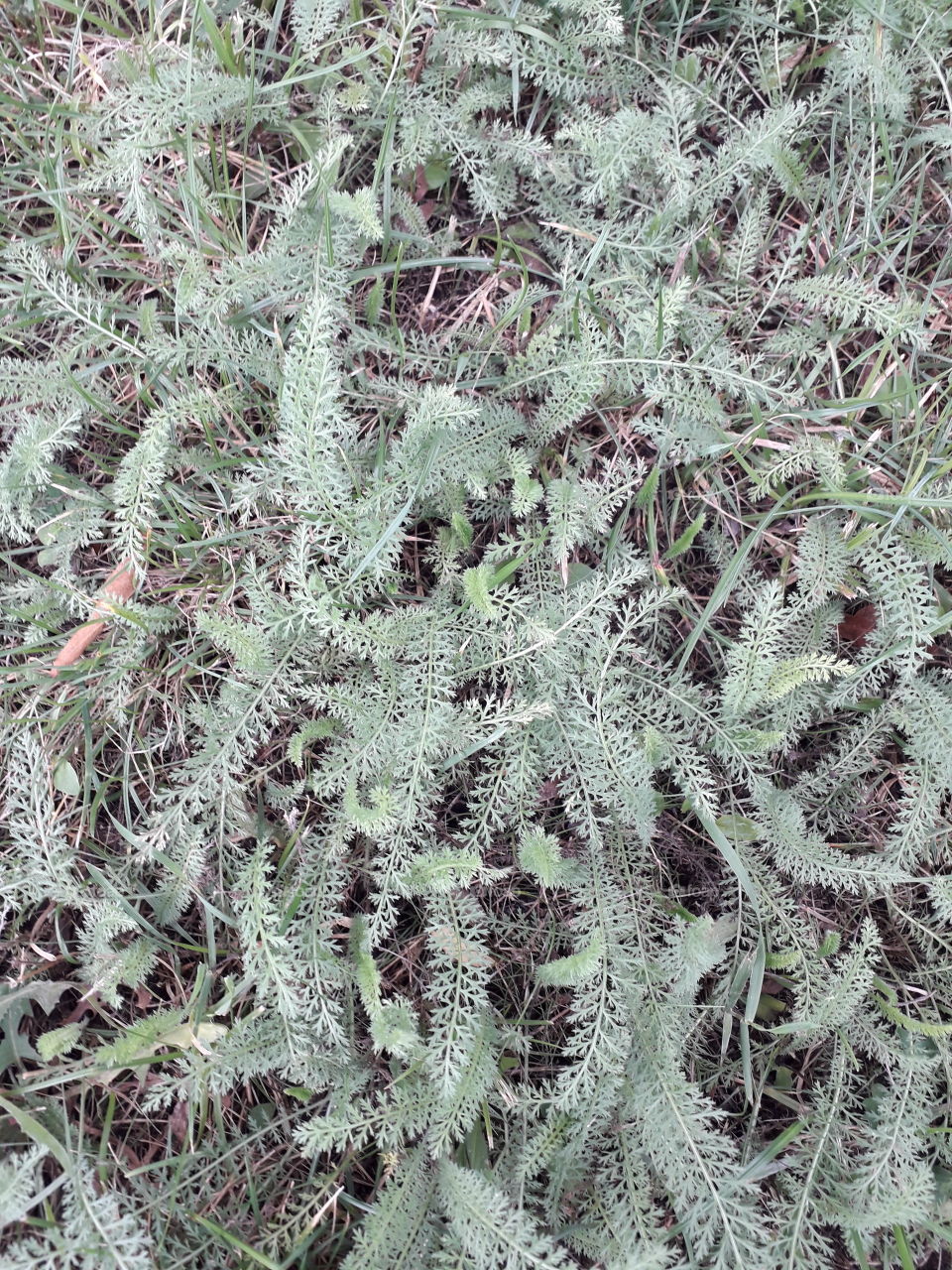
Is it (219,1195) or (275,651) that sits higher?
(275,651)

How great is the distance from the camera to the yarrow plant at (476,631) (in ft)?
7.04

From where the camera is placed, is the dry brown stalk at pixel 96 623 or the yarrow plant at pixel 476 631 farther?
the dry brown stalk at pixel 96 623

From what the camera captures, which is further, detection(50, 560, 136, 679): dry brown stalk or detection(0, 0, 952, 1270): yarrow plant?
detection(50, 560, 136, 679): dry brown stalk

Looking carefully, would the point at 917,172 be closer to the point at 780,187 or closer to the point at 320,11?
the point at 780,187

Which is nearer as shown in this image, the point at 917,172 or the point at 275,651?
the point at 275,651

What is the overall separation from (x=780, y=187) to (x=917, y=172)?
16.3 inches

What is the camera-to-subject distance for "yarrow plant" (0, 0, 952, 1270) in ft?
7.04

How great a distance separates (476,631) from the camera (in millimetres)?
2291

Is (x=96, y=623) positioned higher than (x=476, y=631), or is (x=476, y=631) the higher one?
(x=476, y=631)

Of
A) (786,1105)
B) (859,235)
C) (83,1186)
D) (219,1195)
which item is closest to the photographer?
(83,1186)

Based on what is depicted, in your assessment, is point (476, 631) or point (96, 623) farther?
point (96, 623)

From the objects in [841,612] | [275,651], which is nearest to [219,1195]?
[275,651]

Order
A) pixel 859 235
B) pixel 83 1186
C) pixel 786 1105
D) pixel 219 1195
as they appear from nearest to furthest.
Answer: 1. pixel 83 1186
2. pixel 219 1195
3. pixel 786 1105
4. pixel 859 235

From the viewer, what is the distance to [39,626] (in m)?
2.43
